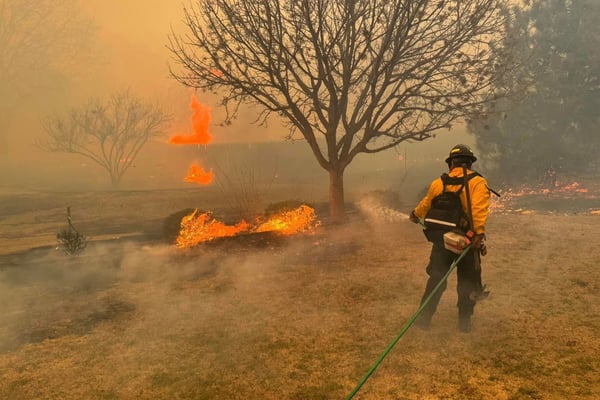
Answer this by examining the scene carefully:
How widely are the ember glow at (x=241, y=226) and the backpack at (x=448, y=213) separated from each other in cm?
611

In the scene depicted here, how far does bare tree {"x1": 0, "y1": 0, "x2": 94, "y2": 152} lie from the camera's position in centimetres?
4066

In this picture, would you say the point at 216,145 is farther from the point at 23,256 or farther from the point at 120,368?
the point at 120,368

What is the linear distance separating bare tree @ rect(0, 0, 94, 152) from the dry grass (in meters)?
42.6

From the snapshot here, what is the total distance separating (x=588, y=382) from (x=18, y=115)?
231 ft

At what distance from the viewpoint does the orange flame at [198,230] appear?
1071 cm

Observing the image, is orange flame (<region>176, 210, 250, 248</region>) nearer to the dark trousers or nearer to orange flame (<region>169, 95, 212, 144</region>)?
the dark trousers

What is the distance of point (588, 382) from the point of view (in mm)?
3709

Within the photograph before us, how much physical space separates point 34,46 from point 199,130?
19.0 meters

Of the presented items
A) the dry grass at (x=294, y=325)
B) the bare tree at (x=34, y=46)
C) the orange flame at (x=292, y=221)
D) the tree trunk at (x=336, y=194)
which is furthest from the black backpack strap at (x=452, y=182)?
the bare tree at (x=34, y=46)

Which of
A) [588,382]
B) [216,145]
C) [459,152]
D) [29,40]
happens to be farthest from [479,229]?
[216,145]

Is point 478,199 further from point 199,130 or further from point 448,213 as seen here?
point 199,130

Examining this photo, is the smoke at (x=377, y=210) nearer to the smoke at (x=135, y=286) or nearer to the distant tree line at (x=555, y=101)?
the smoke at (x=135, y=286)

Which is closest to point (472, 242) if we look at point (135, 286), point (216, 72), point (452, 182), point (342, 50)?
point (452, 182)

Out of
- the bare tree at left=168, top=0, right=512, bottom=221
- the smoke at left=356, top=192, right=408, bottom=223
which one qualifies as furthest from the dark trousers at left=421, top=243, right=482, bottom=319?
the smoke at left=356, top=192, right=408, bottom=223
